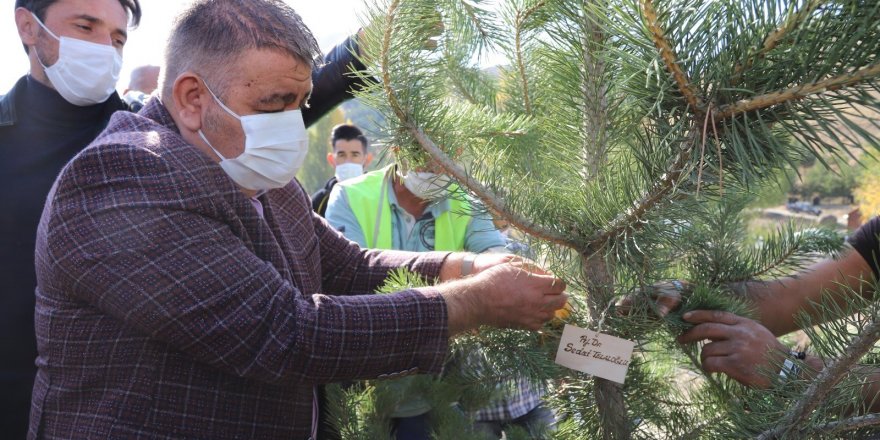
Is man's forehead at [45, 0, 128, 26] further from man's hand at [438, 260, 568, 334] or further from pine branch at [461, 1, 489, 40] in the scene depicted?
man's hand at [438, 260, 568, 334]

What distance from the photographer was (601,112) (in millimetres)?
1093

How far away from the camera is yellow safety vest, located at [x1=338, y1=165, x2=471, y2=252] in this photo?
2328mm

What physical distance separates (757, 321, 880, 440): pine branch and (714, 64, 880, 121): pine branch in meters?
0.32

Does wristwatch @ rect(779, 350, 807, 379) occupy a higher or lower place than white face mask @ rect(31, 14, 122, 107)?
lower

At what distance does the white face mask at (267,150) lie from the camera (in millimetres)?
1197

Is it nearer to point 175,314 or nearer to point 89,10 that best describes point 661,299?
point 175,314

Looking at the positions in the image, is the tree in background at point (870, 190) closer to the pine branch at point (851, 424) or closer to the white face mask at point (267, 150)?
the pine branch at point (851, 424)

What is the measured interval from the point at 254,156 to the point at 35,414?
23.9 inches

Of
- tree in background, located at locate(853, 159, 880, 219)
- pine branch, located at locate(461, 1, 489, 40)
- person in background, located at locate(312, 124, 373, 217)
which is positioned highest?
pine branch, located at locate(461, 1, 489, 40)

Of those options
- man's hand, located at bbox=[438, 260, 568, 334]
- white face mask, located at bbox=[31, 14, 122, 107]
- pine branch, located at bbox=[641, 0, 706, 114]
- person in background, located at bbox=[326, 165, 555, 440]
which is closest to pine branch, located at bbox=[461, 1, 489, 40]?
man's hand, located at bbox=[438, 260, 568, 334]

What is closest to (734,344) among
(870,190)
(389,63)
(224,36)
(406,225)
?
(389,63)

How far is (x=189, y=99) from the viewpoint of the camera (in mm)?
1175

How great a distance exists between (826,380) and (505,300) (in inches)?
18.5

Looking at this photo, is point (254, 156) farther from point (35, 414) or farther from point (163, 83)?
point (35, 414)
